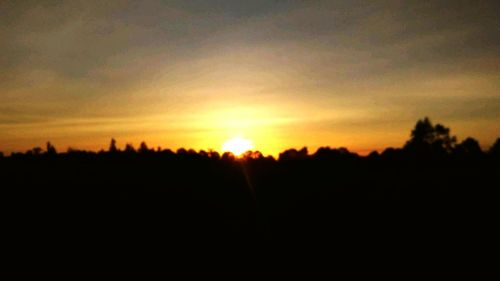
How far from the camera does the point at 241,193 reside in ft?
38.1

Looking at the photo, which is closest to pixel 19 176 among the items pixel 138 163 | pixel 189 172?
pixel 138 163

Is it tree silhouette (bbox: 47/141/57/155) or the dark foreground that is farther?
tree silhouette (bbox: 47/141/57/155)

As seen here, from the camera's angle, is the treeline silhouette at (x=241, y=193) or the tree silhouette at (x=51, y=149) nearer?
the treeline silhouette at (x=241, y=193)

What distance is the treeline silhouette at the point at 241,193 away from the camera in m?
9.99

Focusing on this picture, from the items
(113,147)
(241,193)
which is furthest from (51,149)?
(241,193)

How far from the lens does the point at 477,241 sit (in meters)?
9.58

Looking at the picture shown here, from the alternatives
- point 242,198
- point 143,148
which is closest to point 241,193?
point 242,198

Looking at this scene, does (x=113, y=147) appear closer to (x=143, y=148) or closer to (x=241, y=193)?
(x=143, y=148)

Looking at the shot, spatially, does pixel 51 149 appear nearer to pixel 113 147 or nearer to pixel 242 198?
pixel 113 147

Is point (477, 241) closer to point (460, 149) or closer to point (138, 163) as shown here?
point (460, 149)

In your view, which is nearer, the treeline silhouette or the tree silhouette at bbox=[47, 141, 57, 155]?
the treeline silhouette

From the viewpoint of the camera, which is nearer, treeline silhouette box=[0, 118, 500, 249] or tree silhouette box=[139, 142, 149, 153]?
treeline silhouette box=[0, 118, 500, 249]

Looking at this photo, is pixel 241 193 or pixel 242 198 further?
pixel 241 193

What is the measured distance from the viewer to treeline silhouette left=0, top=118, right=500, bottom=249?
9.99 metres
